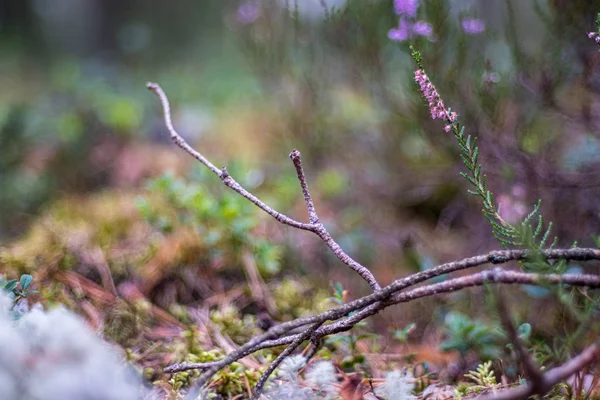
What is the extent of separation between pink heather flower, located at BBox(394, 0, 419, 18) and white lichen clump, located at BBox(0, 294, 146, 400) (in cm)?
166

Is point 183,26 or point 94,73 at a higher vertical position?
point 183,26

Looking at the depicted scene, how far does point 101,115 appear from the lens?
394 cm

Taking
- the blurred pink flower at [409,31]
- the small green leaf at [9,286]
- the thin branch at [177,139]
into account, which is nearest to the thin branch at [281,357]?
the thin branch at [177,139]

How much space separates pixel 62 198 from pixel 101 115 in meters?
1.07

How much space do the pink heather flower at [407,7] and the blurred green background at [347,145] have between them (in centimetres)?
11

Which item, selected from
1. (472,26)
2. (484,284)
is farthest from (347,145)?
(484,284)

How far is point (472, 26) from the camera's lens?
2.12m

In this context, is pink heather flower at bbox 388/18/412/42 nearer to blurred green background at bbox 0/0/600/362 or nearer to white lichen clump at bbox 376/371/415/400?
blurred green background at bbox 0/0/600/362

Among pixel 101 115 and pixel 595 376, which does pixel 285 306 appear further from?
pixel 101 115

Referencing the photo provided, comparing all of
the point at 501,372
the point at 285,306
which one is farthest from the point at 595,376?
the point at 285,306

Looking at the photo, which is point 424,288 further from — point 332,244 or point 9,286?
point 9,286

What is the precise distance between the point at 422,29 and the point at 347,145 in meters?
1.66

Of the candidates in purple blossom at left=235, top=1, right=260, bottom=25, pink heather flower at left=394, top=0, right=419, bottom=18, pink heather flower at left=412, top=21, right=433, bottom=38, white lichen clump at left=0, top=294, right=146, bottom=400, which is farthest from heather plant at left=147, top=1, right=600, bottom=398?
purple blossom at left=235, top=1, right=260, bottom=25

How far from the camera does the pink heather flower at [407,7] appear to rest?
1972 mm
